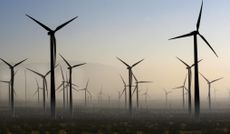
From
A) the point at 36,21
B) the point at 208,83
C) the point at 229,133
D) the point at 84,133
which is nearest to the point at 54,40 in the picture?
the point at 36,21

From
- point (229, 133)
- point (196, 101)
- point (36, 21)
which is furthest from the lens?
point (36, 21)

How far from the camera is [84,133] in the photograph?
54188 millimetres

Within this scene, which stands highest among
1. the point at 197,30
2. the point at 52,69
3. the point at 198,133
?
the point at 197,30

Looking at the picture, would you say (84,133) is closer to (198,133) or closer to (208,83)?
(198,133)

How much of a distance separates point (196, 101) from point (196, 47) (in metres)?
9.80

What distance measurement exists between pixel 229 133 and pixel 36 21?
147 ft

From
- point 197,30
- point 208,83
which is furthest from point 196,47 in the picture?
point 208,83

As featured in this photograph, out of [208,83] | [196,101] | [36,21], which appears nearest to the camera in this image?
[196,101]

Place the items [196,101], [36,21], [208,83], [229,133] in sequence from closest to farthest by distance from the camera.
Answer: [229,133] < [196,101] < [36,21] < [208,83]

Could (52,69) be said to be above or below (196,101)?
above

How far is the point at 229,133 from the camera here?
172 feet

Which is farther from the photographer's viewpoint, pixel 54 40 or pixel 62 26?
pixel 62 26

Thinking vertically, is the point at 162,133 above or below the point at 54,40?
below

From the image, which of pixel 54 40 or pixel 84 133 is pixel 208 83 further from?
pixel 84 133
